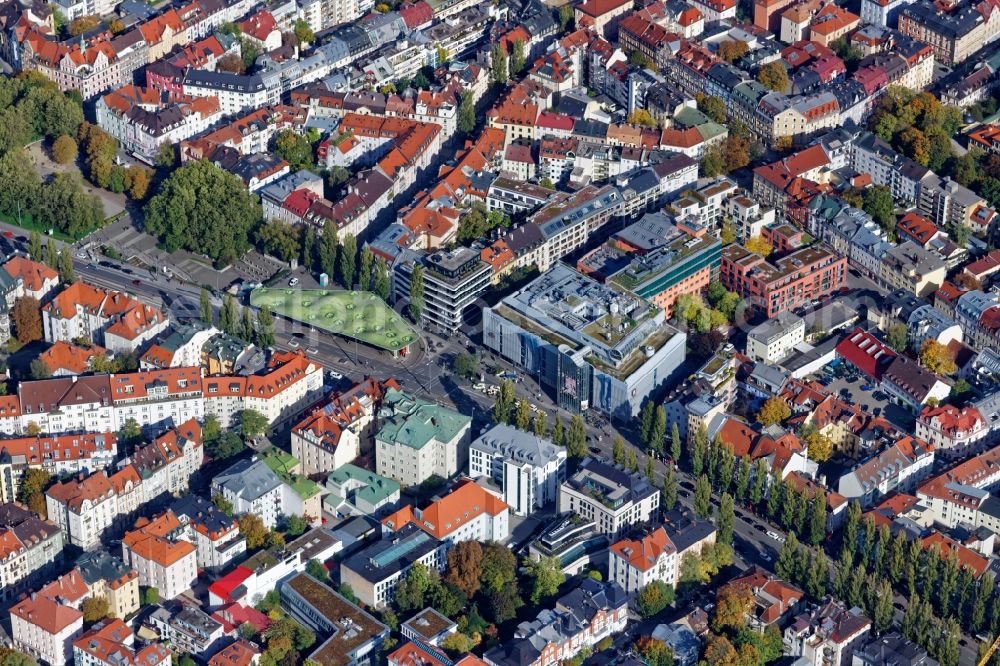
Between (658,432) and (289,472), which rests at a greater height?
(658,432)

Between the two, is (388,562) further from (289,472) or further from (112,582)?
(112,582)

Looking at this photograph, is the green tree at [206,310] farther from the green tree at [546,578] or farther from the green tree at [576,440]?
the green tree at [546,578]

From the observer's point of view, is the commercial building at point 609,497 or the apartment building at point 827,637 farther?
the commercial building at point 609,497

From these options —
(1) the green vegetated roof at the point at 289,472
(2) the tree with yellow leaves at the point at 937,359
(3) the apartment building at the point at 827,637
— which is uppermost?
(1) the green vegetated roof at the point at 289,472

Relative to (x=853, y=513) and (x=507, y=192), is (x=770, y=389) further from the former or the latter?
(x=507, y=192)

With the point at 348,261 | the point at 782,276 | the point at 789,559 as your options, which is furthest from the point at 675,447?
the point at 348,261

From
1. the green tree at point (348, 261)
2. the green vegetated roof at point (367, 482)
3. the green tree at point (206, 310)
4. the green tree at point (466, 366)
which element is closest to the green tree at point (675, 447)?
the green tree at point (466, 366)

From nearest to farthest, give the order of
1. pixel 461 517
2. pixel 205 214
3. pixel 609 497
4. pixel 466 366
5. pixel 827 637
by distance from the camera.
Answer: pixel 827 637
pixel 461 517
pixel 609 497
pixel 466 366
pixel 205 214
